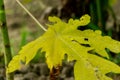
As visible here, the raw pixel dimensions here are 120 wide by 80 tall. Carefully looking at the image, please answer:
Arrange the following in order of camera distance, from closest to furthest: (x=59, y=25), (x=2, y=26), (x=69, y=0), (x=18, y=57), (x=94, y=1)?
(x=18, y=57) → (x=59, y=25) → (x=2, y=26) → (x=94, y=1) → (x=69, y=0)

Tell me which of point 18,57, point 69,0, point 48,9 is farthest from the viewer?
point 48,9

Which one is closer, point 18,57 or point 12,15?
point 18,57

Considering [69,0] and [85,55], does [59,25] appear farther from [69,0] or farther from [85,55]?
[69,0]

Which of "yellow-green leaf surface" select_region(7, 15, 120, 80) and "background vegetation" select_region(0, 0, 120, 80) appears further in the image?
"background vegetation" select_region(0, 0, 120, 80)

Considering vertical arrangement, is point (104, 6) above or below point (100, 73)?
above

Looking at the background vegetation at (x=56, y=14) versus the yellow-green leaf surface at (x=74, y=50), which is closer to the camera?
the yellow-green leaf surface at (x=74, y=50)

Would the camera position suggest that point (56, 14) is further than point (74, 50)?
Yes

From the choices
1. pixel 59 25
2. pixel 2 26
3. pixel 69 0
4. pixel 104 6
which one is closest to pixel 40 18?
pixel 69 0

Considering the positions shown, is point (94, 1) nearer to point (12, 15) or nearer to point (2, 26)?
point (12, 15)
